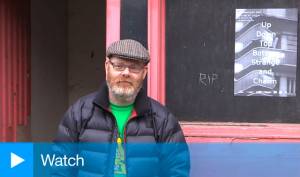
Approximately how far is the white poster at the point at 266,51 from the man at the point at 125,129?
112cm

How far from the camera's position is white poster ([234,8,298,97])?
3.68 metres

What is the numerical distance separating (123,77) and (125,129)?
0.95ft

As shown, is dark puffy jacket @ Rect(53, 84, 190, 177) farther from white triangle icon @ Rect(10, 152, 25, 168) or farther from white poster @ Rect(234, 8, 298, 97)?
white poster @ Rect(234, 8, 298, 97)

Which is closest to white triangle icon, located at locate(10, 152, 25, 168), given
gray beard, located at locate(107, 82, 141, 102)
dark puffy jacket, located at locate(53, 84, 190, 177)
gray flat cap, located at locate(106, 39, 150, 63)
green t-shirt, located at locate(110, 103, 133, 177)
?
dark puffy jacket, located at locate(53, 84, 190, 177)

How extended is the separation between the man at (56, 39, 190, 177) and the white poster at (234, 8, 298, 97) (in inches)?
44.1

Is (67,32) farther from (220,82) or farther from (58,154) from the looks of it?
(58,154)

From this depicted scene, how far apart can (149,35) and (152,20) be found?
11cm

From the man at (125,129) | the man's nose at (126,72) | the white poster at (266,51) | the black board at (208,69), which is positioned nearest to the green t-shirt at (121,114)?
the man at (125,129)

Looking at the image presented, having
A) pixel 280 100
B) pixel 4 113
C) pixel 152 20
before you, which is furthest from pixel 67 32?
pixel 280 100

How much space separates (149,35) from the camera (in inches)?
146

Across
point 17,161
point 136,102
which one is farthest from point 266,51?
point 17,161

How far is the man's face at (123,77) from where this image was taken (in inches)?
108

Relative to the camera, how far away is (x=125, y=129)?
2.77m

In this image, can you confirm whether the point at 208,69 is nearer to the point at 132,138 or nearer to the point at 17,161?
the point at 132,138
